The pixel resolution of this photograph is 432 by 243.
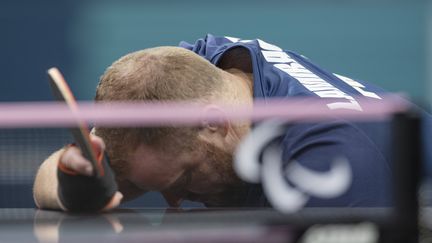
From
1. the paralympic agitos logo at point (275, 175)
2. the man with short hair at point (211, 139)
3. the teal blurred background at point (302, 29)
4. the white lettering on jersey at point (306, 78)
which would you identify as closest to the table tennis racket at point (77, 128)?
the man with short hair at point (211, 139)

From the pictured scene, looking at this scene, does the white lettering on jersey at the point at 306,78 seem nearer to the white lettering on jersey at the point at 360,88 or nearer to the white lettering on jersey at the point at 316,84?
the white lettering on jersey at the point at 316,84

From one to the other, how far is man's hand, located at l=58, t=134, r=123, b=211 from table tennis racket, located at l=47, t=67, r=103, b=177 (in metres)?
0.01

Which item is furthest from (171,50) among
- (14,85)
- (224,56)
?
(14,85)

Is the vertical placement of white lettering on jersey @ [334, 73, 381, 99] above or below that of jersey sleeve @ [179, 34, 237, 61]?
below

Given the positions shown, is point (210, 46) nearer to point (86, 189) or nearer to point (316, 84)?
point (316, 84)

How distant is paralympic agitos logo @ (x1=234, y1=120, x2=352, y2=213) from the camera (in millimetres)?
1455

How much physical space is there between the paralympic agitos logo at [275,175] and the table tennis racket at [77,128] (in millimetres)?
263

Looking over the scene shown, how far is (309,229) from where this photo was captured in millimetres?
1280

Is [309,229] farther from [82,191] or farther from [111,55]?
[111,55]

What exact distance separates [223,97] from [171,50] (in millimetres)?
185

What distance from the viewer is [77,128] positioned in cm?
141

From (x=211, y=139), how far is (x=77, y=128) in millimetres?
656

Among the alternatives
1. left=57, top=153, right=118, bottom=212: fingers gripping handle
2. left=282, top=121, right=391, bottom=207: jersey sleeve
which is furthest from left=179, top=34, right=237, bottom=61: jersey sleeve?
left=57, top=153, right=118, bottom=212: fingers gripping handle

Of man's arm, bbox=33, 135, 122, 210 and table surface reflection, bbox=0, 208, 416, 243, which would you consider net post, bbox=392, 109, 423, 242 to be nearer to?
table surface reflection, bbox=0, 208, 416, 243
